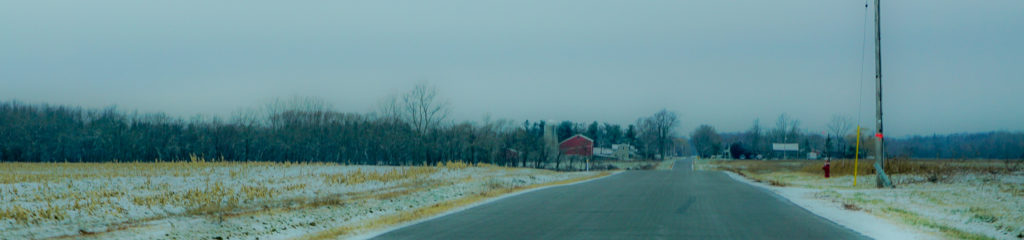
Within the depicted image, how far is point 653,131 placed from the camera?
449ft

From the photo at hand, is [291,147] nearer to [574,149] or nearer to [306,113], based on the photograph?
[306,113]

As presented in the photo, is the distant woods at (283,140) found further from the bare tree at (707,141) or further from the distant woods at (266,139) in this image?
the bare tree at (707,141)

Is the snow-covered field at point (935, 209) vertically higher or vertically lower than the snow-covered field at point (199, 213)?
higher

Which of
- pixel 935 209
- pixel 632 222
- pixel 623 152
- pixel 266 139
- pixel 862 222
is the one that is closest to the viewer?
pixel 632 222

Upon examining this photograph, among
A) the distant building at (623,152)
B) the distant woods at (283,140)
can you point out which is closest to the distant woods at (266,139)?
the distant woods at (283,140)

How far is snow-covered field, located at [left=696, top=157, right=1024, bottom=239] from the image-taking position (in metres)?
10.8

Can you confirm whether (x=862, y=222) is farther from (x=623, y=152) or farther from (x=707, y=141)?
(x=707, y=141)

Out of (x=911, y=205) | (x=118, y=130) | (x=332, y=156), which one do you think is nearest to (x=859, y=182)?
(x=911, y=205)

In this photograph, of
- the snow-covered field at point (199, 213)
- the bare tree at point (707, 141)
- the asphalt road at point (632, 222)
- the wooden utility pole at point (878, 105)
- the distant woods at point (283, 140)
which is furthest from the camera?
the bare tree at point (707, 141)

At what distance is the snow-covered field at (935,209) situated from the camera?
10.8 meters

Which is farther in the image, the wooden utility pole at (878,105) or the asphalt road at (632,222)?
the wooden utility pole at (878,105)

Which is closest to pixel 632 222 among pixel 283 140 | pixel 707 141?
pixel 283 140

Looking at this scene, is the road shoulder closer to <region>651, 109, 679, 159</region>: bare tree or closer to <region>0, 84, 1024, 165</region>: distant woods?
<region>0, 84, 1024, 165</region>: distant woods

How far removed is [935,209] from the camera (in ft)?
47.7
